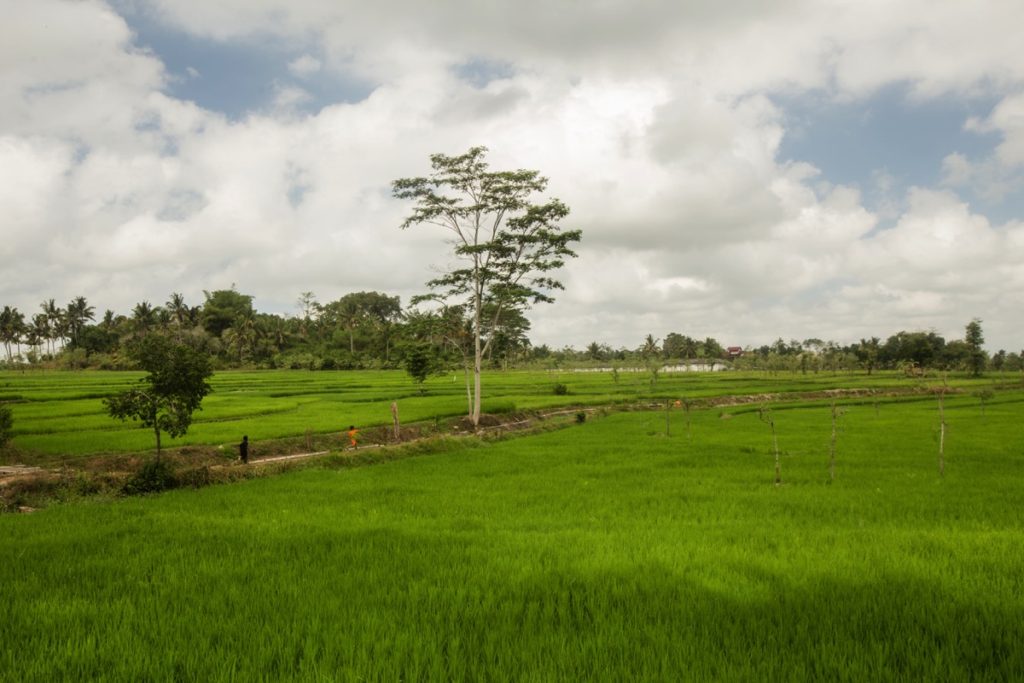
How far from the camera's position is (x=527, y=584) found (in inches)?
261

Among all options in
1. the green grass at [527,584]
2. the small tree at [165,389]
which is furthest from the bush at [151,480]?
the green grass at [527,584]

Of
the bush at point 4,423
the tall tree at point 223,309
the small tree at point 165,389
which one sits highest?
the tall tree at point 223,309

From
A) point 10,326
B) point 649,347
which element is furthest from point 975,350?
point 10,326

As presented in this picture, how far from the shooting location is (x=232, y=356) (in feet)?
305

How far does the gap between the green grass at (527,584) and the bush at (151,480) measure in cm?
147

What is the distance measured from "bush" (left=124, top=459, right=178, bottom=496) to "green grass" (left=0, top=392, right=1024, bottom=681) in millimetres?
1467

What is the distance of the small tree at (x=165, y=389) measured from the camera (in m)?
15.8

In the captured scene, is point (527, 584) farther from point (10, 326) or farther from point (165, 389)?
point (10, 326)

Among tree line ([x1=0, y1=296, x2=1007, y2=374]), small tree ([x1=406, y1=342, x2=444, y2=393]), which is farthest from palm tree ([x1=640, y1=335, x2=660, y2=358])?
small tree ([x1=406, y1=342, x2=444, y2=393])

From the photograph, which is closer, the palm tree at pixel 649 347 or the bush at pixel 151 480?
the bush at pixel 151 480

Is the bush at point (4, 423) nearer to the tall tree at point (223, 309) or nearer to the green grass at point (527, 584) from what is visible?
the green grass at point (527, 584)

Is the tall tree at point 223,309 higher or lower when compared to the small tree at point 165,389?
higher

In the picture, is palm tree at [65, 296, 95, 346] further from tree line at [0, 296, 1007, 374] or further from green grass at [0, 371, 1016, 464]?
green grass at [0, 371, 1016, 464]

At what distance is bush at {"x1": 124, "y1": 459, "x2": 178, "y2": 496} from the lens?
15.0 m
